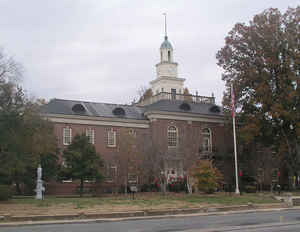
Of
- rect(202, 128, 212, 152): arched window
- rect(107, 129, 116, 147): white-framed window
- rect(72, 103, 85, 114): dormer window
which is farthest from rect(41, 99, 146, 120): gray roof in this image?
rect(202, 128, 212, 152): arched window

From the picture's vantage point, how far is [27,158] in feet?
97.5

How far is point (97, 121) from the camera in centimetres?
4638

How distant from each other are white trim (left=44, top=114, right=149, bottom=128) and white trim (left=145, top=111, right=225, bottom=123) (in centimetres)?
134

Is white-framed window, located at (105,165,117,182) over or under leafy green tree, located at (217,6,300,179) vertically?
under

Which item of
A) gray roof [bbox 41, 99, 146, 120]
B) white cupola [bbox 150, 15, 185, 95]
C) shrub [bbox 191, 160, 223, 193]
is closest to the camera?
shrub [bbox 191, 160, 223, 193]

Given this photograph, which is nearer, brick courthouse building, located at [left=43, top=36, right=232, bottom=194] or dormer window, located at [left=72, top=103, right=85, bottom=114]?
brick courthouse building, located at [left=43, top=36, right=232, bottom=194]

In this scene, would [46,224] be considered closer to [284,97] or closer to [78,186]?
[78,186]

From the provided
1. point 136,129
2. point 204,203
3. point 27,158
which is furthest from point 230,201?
point 136,129

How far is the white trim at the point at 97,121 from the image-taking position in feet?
146

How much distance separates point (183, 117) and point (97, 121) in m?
10.1

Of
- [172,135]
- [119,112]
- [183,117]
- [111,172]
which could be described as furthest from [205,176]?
[119,112]

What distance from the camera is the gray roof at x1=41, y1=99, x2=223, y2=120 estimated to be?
45653 millimetres

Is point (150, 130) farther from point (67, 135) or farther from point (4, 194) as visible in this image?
point (4, 194)

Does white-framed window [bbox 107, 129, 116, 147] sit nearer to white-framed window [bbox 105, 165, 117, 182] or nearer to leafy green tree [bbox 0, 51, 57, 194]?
white-framed window [bbox 105, 165, 117, 182]
